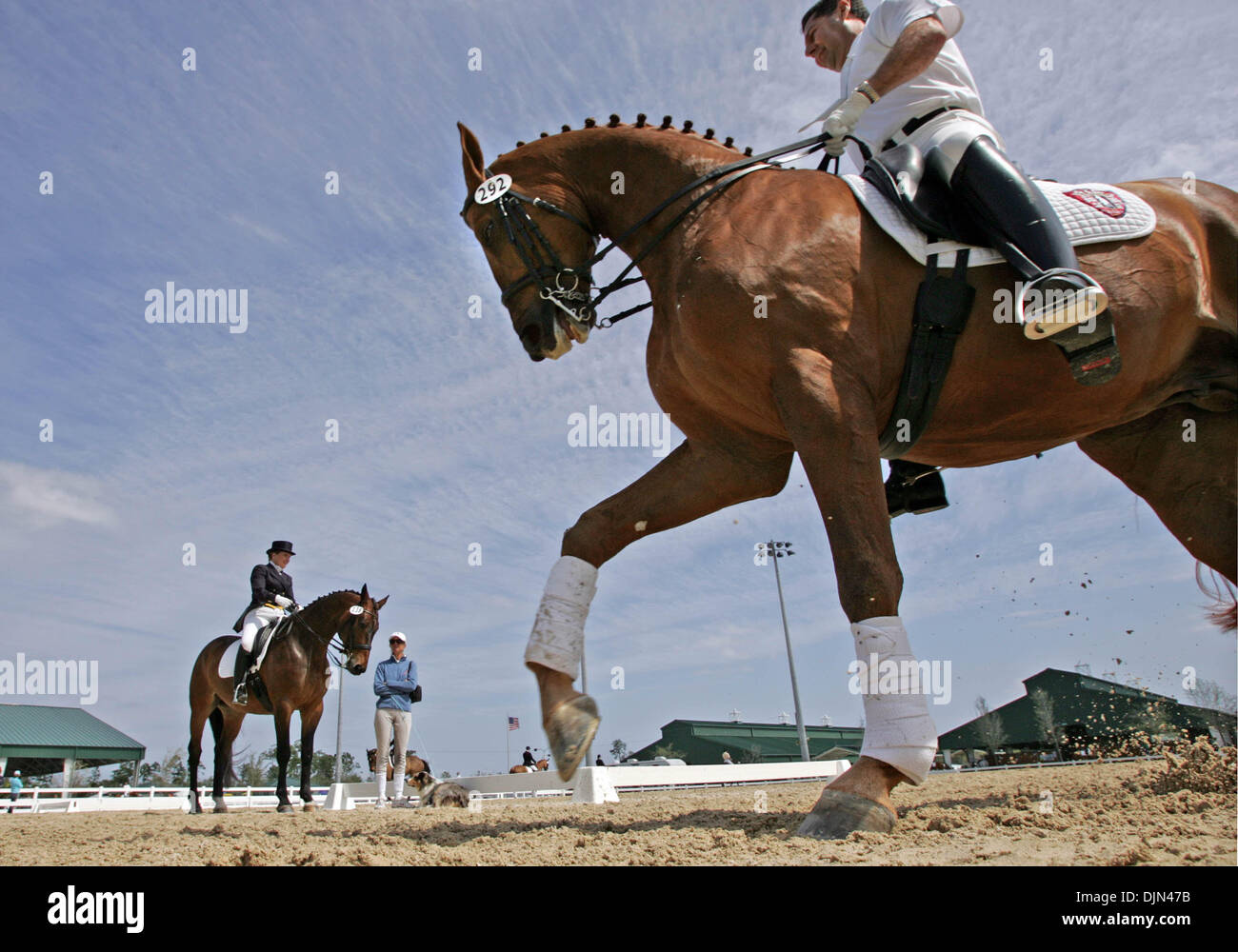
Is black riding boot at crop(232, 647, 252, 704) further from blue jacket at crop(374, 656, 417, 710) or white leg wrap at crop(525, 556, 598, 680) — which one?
white leg wrap at crop(525, 556, 598, 680)

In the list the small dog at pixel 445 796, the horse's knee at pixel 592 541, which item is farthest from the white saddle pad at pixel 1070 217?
the small dog at pixel 445 796

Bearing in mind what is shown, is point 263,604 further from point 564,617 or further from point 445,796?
point 564,617

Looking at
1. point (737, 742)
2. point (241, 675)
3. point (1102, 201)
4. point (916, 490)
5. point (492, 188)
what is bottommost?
point (737, 742)

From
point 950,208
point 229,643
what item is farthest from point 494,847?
point 229,643

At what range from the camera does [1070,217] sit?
3752 mm

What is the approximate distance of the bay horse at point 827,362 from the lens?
126 inches

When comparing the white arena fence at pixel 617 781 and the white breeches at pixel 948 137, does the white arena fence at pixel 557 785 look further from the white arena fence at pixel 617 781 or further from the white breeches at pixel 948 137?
the white breeches at pixel 948 137

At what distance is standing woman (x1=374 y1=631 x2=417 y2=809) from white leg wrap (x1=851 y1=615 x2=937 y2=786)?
9451mm

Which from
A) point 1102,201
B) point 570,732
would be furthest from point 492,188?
point 1102,201

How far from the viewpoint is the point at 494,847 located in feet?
9.91

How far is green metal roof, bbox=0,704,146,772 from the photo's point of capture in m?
30.4

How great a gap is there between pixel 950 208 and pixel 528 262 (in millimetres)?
2094

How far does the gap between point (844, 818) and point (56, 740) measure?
123ft
